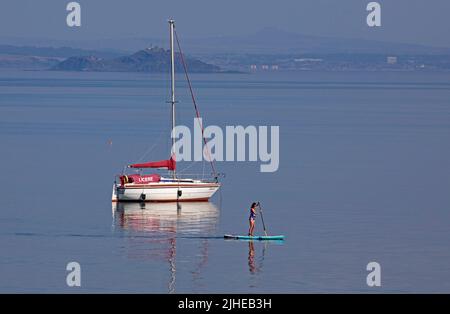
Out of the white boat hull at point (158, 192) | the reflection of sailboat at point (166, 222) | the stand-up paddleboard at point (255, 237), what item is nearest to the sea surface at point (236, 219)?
the reflection of sailboat at point (166, 222)

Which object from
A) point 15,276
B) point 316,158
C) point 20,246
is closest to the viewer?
point 15,276

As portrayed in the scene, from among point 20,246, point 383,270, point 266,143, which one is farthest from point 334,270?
point 266,143

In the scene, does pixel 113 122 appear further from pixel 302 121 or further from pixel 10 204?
pixel 10 204

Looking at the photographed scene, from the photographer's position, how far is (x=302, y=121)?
12656 cm

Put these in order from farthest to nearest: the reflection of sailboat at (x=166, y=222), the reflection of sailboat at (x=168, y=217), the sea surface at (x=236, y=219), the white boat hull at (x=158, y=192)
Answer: the white boat hull at (x=158, y=192), the reflection of sailboat at (x=168, y=217), the reflection of sailboat at (x=166, y=222), the sea surface at (x=236, y=219)

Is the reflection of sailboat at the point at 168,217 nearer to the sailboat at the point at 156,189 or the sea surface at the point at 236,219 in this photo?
the sea surface at the point at 236,219

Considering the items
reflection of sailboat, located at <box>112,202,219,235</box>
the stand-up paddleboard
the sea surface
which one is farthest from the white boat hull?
the stand-up paddleboard

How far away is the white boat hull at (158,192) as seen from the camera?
5857cm

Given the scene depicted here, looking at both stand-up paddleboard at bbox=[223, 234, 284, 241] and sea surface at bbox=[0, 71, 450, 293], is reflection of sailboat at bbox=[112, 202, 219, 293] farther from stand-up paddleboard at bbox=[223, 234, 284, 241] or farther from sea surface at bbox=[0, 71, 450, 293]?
stand-up paddleboard at bbox=[223, 234, 284, 241]

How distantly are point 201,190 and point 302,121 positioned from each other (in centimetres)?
6768

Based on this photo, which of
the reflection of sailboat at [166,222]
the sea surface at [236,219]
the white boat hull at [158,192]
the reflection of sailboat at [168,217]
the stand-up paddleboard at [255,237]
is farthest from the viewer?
the white boat hull at [158,192]

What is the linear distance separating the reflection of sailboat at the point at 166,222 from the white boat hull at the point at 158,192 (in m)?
0.27

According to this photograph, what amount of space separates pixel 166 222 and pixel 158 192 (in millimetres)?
4847
